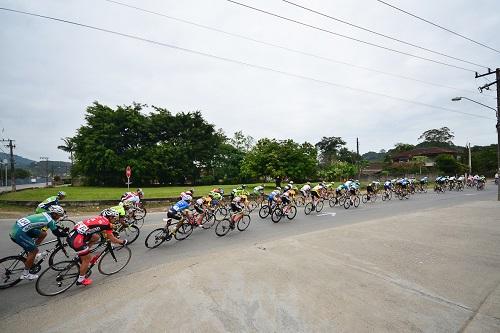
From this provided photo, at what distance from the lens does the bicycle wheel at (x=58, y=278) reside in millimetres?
5168

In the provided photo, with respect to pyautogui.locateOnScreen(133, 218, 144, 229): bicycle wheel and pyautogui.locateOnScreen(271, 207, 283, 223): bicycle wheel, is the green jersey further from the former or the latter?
pyautogui.locateOnScreen(271, 207, 283, 223): bicycle wheel

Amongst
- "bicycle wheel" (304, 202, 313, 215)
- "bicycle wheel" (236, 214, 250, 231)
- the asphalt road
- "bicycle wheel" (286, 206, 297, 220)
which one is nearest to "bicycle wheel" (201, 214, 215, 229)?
the asphalt road

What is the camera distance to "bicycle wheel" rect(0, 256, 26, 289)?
18.0ft

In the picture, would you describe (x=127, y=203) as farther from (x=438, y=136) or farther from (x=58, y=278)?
(x=438, y=136)

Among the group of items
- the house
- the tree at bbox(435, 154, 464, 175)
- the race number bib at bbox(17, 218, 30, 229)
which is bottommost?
the race number bib at bbox(17, 218, 30, 229)

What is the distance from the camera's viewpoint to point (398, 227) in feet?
35.2

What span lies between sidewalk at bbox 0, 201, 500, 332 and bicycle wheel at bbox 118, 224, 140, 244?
3332 millimetres

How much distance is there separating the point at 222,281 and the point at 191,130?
4528 cm

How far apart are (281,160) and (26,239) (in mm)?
27558

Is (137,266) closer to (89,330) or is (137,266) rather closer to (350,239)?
(89,330)

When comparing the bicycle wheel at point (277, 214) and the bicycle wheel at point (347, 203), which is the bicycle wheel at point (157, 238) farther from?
the bicycle wheel at point (347, 203)

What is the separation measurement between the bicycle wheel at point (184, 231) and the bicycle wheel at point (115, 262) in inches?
96.8


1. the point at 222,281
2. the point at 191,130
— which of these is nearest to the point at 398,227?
the point at 222,281

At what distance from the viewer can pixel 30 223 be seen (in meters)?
5.66
